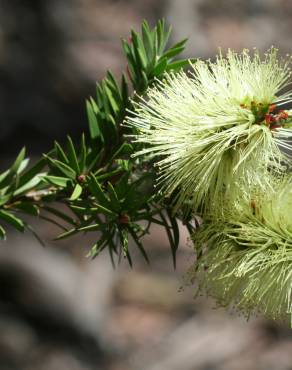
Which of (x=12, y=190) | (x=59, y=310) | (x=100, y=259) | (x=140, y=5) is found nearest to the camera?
(x=12, y=190)

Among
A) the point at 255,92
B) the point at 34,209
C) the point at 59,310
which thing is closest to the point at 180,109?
the point at 255,92

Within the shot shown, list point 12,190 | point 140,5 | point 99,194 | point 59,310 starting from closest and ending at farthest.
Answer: point 99,194, point 12,190, point 59,310, point 140,5

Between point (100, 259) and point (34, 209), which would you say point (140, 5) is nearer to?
point (100, 259)

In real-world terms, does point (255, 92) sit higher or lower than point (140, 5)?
lower

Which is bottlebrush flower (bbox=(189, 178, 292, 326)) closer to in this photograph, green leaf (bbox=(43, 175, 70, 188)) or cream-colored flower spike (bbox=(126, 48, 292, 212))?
cream-colored flower spike (bbox=(126, 48, 292, 212))

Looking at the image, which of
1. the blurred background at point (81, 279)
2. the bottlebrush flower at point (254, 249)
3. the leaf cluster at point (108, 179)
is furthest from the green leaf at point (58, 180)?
the blurred background at point (81, 279)

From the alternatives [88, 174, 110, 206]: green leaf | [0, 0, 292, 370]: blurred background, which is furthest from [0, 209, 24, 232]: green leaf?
[0, 0, 292, 370]: blurred background
